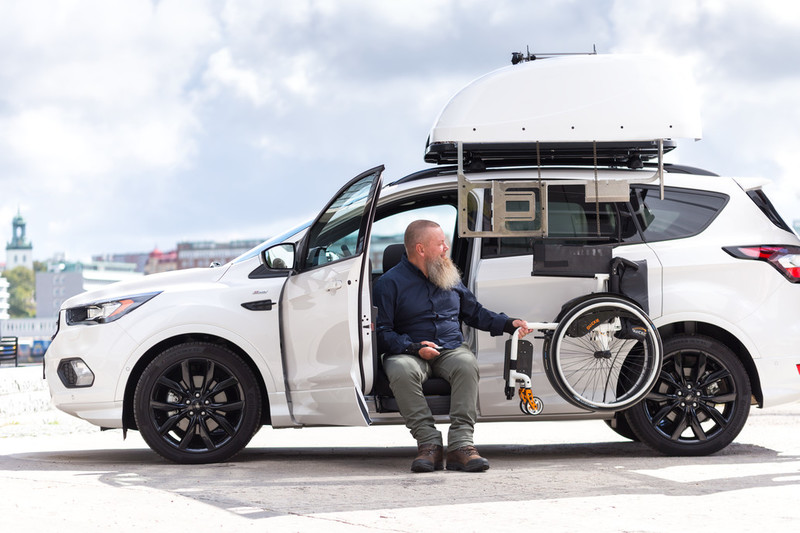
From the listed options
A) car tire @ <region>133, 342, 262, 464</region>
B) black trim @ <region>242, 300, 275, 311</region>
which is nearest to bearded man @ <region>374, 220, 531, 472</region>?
black trim @ <region>242, 300, 275, 311</region>

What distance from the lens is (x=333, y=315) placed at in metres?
7.20

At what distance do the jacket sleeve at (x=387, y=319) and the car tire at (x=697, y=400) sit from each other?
5.63 feet

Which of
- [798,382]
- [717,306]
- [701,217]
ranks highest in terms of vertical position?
[701,217]

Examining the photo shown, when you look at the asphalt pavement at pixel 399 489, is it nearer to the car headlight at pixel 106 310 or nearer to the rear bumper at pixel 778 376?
the rear bumper at pixel 778 376

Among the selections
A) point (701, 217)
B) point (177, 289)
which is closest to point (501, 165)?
point (701, 217)

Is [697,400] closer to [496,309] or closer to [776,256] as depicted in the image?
[776,256]

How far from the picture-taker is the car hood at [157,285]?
7.54m

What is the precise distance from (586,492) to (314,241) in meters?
2.46

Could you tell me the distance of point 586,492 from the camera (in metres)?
6.08

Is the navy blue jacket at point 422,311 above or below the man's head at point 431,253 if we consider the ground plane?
below

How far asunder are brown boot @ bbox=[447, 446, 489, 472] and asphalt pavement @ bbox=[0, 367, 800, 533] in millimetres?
163

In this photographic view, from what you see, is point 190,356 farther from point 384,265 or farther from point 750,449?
point 750,449

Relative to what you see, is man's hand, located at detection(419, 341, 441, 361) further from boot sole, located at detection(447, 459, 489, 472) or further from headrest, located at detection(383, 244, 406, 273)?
headrest, located at detection(383, 244, 406, 273)

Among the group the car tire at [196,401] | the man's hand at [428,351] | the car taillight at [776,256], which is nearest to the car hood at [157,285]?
the car tire at [196,401]
